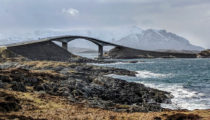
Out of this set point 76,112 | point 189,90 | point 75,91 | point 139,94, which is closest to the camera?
point 76,112

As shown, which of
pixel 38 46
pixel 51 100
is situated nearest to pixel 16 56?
pixel 38 46

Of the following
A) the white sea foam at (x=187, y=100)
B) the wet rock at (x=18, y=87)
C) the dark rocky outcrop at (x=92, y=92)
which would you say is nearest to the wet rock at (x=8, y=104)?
the wet rock at (x=18, y=87)

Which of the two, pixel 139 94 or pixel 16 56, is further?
pixel 16 56

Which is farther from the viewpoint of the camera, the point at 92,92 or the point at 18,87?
the point at 92,92

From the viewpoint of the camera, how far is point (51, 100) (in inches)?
1229

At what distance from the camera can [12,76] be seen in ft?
136

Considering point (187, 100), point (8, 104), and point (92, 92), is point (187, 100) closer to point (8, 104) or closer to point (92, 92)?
point (92, 92)

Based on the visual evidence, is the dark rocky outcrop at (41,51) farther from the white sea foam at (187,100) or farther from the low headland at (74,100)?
the white sea foam at (187,100)

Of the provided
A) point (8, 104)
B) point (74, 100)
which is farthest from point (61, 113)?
point (74, 100)

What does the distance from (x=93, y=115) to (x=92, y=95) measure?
1507 cm

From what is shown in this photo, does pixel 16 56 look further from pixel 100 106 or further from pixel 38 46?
pixel 100 106

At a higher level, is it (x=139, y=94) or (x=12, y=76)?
(x=12, y=76)

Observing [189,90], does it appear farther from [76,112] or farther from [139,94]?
[76,112]

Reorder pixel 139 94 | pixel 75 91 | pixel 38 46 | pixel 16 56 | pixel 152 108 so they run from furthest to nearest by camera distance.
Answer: pixel 38 46, pixel 16 56, pixel 139 94, pixel 75 91, pixel 152 108
